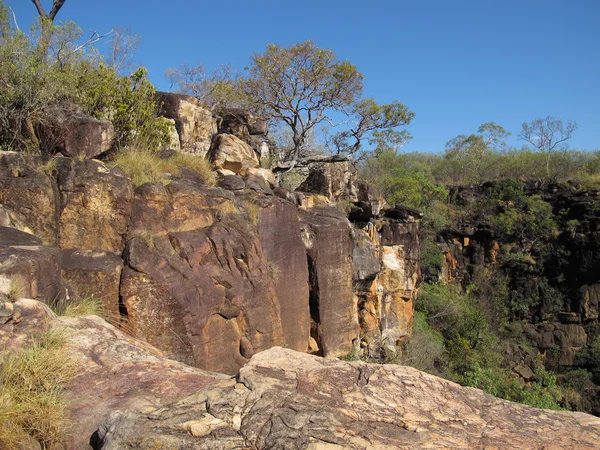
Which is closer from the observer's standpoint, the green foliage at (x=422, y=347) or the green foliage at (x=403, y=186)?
the green foliage at (x=422, y=347)

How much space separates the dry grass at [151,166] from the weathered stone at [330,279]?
2.34 metres

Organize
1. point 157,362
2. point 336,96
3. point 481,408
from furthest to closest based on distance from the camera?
point 336,96 < point 157,362 < point 481,408

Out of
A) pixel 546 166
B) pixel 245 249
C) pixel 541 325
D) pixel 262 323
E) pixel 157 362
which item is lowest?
pixel 541 325

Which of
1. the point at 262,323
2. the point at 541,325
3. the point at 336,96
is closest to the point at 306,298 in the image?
the point at 262,323

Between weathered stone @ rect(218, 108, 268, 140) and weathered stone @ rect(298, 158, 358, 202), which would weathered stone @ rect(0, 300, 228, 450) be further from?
weathered stone @ rect(298, 158, 358, 202)

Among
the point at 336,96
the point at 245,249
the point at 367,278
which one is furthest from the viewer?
the point at 336,96

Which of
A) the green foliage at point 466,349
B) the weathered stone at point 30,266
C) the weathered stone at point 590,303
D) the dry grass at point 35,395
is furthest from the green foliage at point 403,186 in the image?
the dry grass at point 35,395

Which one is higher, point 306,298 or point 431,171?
point 431,171

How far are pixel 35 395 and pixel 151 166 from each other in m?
4.86

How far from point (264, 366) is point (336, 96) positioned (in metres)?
17.0

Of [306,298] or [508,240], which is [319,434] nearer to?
[306,298]

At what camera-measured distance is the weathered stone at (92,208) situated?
646cm

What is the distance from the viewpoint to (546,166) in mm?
35531

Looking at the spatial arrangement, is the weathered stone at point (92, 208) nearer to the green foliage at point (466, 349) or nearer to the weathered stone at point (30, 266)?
the weathered stone at point (30, 266)
